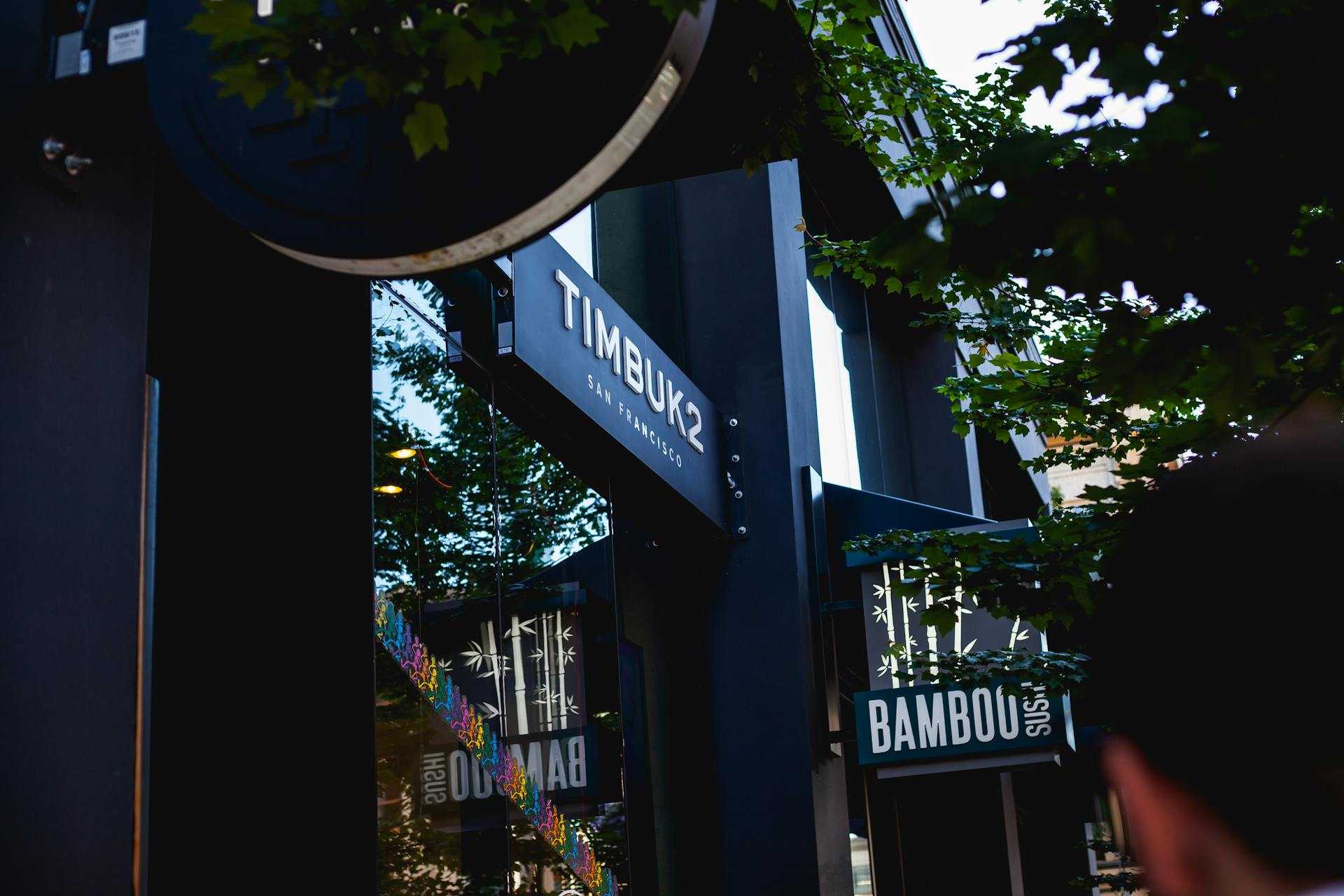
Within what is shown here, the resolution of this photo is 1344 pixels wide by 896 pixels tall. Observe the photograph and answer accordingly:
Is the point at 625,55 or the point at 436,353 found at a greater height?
the point at 436,353

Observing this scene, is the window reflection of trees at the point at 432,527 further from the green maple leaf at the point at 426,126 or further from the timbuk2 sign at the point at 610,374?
the green maple leaf at the point at 426,126

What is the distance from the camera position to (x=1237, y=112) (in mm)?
2857

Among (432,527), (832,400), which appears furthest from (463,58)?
(832,400)

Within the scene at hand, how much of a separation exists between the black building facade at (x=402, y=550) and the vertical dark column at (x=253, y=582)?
0.01 meters

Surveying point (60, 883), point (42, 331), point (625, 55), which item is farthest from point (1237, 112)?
point (60, 883)

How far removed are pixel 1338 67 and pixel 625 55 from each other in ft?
5.30

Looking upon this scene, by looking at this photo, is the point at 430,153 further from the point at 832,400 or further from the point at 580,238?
the point at 832,400

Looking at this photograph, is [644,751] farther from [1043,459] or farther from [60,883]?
[60,883]

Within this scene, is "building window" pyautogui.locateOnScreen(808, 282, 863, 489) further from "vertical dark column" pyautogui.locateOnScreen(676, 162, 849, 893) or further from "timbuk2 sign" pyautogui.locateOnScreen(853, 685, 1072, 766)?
"timbuk2 sign" pyautogui.locateOnScreen(853, 685, 1072, 766)

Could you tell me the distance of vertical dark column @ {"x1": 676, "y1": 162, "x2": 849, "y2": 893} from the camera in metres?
10.4

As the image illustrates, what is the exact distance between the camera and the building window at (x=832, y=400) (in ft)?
44.2

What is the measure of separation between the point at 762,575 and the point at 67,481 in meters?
8.46

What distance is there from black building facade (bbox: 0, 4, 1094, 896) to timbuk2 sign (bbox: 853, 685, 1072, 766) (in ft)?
1.80

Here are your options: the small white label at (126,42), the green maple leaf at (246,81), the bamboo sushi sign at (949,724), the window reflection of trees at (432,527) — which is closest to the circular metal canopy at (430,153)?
the small white label at (126,42)
